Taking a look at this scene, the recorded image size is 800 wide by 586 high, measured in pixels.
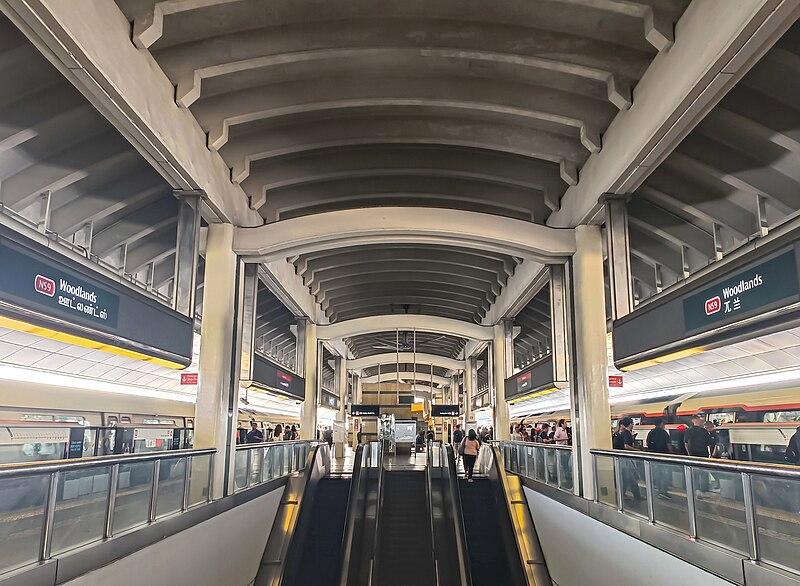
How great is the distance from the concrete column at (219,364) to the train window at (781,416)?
10.9 meters

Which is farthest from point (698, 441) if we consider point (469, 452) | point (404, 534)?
point (469, 452)

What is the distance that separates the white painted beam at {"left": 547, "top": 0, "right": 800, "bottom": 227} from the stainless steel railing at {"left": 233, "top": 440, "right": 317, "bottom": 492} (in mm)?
7107

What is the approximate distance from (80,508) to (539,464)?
28.7ft

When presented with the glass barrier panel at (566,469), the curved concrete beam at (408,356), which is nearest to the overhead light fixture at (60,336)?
the glass barrier panel at (566,469)

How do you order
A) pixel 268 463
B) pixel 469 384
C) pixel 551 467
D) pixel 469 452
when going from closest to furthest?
pixel 551 467 < pixel 268 463 < pixel 469 452 < pixel 469 384

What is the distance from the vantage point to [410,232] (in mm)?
10641

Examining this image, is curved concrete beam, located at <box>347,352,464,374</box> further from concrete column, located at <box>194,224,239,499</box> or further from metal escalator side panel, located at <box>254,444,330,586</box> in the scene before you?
concrete column, located at <box>194,224,239,499</box>

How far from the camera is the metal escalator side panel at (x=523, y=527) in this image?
11.0 meters

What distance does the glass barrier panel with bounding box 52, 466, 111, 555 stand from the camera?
482cm

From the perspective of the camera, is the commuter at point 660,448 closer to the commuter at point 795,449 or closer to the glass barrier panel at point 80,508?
the commuter at point 795,449

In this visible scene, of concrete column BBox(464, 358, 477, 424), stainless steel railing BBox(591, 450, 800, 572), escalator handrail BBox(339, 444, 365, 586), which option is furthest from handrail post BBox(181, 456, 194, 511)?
concrete column BBox(464, 358, 477, 424)

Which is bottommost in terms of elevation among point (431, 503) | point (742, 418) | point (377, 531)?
point (377, 531)

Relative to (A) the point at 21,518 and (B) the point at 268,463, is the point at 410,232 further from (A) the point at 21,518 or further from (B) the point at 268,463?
(A) the point at 21,518

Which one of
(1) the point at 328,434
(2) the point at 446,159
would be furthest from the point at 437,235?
(1) the point at 328,434
